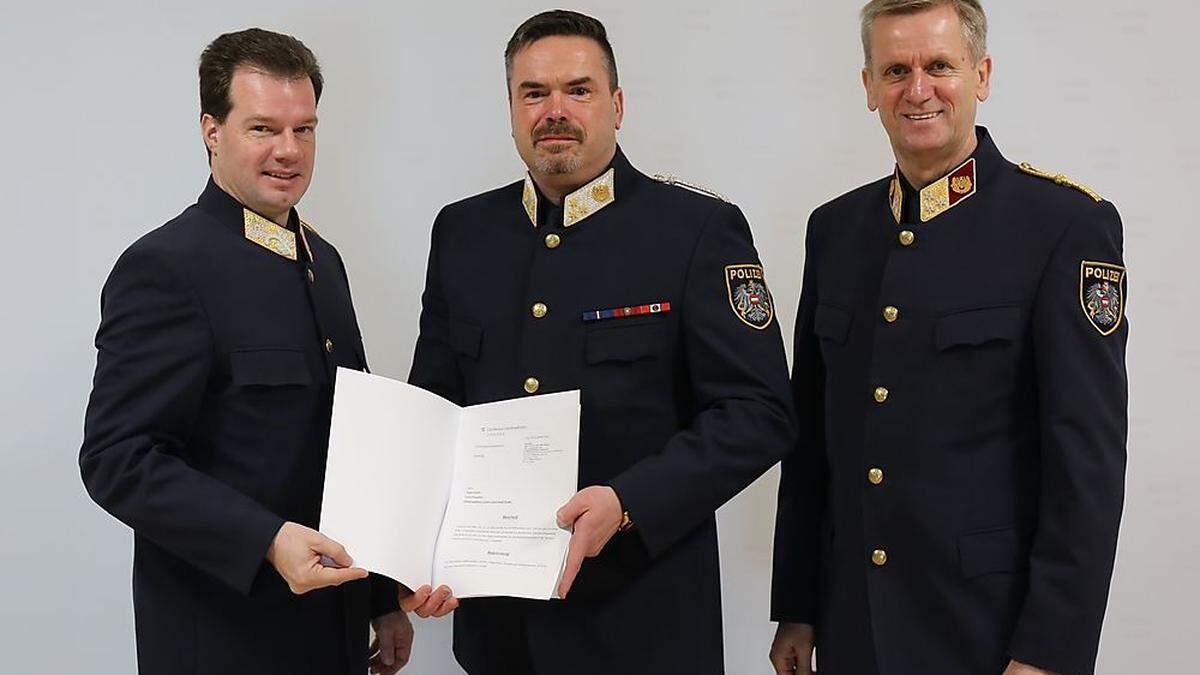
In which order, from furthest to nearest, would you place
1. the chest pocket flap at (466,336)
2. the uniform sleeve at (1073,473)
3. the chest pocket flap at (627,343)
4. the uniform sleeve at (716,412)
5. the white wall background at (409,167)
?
the white wall background at (409,167)
the chest pocket flap at (466,336)
the chest pocket flap at (627,343)
the uniform sleeve at (716,412)
the uniform sleeve at (1073,473)

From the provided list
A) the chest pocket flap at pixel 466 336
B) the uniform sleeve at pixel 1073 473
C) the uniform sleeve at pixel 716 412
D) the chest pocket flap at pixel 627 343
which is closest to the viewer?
the uniform sleeve at pixel 1073 473

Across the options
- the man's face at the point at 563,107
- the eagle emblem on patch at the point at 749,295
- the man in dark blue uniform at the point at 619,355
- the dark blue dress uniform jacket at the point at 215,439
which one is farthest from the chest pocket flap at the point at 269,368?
the eagle emblem on patch at the point at 749,295

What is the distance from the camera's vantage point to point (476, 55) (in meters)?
2.65

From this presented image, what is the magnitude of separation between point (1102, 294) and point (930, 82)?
1.32 ft

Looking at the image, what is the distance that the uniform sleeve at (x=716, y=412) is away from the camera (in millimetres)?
1806

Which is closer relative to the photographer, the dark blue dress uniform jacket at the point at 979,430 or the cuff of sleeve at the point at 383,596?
the dark blue dress uniform jacket at the point at 979,430

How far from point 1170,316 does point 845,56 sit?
0.87 metres

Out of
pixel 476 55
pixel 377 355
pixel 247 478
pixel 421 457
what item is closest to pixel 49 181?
pixel 377 355

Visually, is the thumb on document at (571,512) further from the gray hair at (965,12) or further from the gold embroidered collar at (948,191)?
the gray hair at (965,12)

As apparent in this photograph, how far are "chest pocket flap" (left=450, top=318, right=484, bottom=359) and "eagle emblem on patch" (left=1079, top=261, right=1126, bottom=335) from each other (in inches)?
36.8

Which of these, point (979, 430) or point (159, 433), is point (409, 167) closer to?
point (159, 433)

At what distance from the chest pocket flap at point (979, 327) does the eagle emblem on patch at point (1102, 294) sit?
0.31ft

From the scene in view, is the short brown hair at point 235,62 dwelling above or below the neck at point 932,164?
above

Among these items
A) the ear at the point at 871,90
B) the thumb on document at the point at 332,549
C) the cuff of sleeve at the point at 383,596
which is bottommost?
the cuff of sleeve at the point at 383,596
